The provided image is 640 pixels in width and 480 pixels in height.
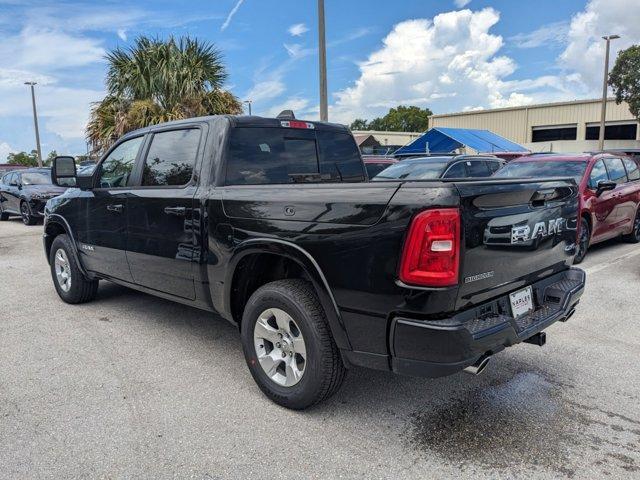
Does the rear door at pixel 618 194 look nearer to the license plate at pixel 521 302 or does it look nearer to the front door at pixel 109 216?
the license plate at pixel 521 302

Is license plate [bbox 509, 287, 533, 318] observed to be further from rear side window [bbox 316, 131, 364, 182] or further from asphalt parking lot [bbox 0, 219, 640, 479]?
rear side window [bbox 316, 131, 364, 182]

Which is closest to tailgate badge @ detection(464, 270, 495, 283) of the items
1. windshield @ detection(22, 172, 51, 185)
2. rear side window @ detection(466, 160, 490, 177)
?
rear side window @ detection(466, 160, 490, 177)

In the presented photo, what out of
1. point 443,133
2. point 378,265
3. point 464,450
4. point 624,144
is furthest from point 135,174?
point 624,144

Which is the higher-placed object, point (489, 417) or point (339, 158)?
point (339, 158)

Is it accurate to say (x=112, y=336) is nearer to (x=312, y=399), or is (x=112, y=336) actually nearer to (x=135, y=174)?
(x=135, y=174)

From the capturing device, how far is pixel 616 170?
8.57 m

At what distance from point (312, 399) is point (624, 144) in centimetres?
4309

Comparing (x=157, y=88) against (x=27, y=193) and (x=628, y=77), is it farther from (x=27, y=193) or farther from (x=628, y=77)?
(x=628, y=77)

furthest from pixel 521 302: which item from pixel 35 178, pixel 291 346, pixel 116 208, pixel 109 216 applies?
pixel 35 178

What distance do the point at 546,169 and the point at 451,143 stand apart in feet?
50.2

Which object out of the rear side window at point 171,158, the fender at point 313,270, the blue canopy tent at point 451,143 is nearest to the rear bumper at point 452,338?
the fender at point 313,270

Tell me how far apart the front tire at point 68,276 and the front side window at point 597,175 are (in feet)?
22.7

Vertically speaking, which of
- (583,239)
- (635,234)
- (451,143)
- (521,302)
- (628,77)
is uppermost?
(628,77)

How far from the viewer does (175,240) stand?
13.0 feet
